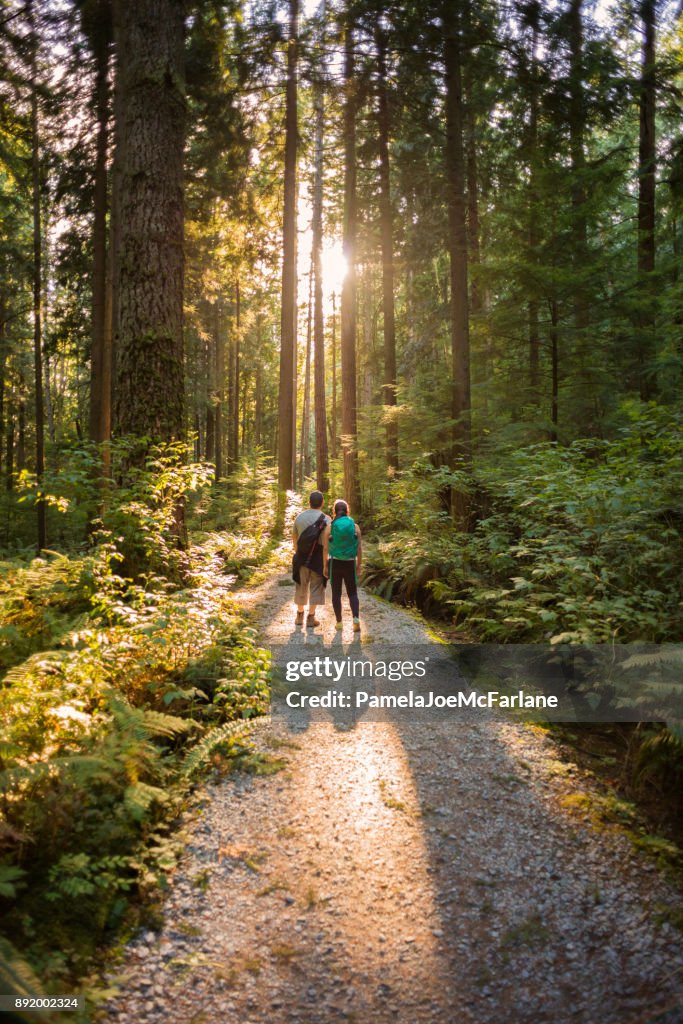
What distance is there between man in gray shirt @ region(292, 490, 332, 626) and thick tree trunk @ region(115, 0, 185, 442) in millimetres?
2162

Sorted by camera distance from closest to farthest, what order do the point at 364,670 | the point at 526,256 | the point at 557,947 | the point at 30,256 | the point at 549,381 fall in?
the point at 557,947 < the point at 364,670 < the point at 526,256 < the point at 549,381 < the point at 30,256

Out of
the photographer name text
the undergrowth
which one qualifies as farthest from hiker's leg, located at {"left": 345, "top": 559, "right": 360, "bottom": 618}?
the undergrowth

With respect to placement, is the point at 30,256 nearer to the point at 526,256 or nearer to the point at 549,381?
the point at 526,256

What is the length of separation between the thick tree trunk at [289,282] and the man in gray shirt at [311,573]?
7.36 m

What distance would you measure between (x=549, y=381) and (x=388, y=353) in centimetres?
502

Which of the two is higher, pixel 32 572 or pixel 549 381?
pixel 549 381

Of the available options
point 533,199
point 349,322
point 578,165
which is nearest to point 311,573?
point 533,199

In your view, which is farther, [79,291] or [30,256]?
[30,256]

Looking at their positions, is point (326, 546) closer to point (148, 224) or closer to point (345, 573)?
point (345, 573)

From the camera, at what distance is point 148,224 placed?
694cm

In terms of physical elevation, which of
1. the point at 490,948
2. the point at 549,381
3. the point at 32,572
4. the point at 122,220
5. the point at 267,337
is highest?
the point at 267,337

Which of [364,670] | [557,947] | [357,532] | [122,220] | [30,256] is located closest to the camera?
[557,947]

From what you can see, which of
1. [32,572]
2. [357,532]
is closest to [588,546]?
[357,532]

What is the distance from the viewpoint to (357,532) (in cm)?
758
